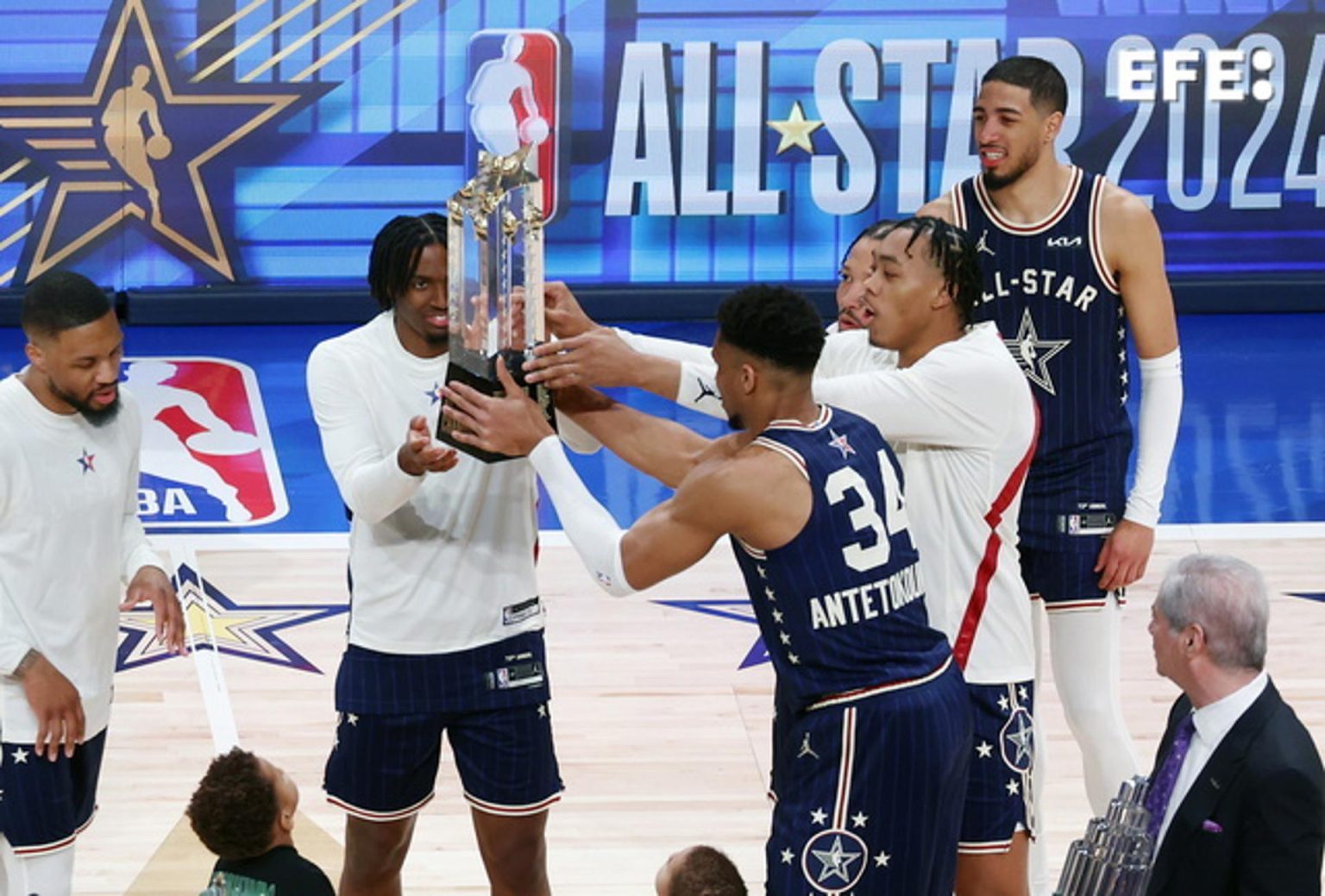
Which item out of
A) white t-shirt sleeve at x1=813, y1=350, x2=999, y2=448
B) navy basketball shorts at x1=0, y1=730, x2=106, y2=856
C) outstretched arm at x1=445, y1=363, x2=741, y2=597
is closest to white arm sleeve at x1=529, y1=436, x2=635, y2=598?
outstretched arm at x1=445, y1=363, x2=741, y2=597

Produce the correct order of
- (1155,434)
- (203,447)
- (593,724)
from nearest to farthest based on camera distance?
(1155,434) → (593,724) → (203,447)

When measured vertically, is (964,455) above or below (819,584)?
above

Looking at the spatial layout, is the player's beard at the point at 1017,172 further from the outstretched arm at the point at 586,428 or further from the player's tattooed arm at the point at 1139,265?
the outstretched arm at the point at 586,428

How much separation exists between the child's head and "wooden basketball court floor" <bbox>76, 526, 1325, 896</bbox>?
150cm

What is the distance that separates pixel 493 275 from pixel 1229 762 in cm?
170

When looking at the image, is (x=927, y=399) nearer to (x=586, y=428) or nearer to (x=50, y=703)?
(x=586, y=428)

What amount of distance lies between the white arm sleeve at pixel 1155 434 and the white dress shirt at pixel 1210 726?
124cm

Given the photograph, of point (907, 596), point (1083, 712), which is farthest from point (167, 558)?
point (907, 596)

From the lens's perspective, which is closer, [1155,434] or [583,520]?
[583,520]

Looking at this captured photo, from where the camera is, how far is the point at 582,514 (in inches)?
154

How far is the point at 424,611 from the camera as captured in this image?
429cm

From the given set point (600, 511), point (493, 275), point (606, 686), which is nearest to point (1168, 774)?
point (600, 511)

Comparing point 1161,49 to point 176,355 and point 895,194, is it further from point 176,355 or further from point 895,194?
point 176,355

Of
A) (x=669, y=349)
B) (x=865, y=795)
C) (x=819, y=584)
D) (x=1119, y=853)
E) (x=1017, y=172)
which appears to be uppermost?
(x=1017, y=172)
